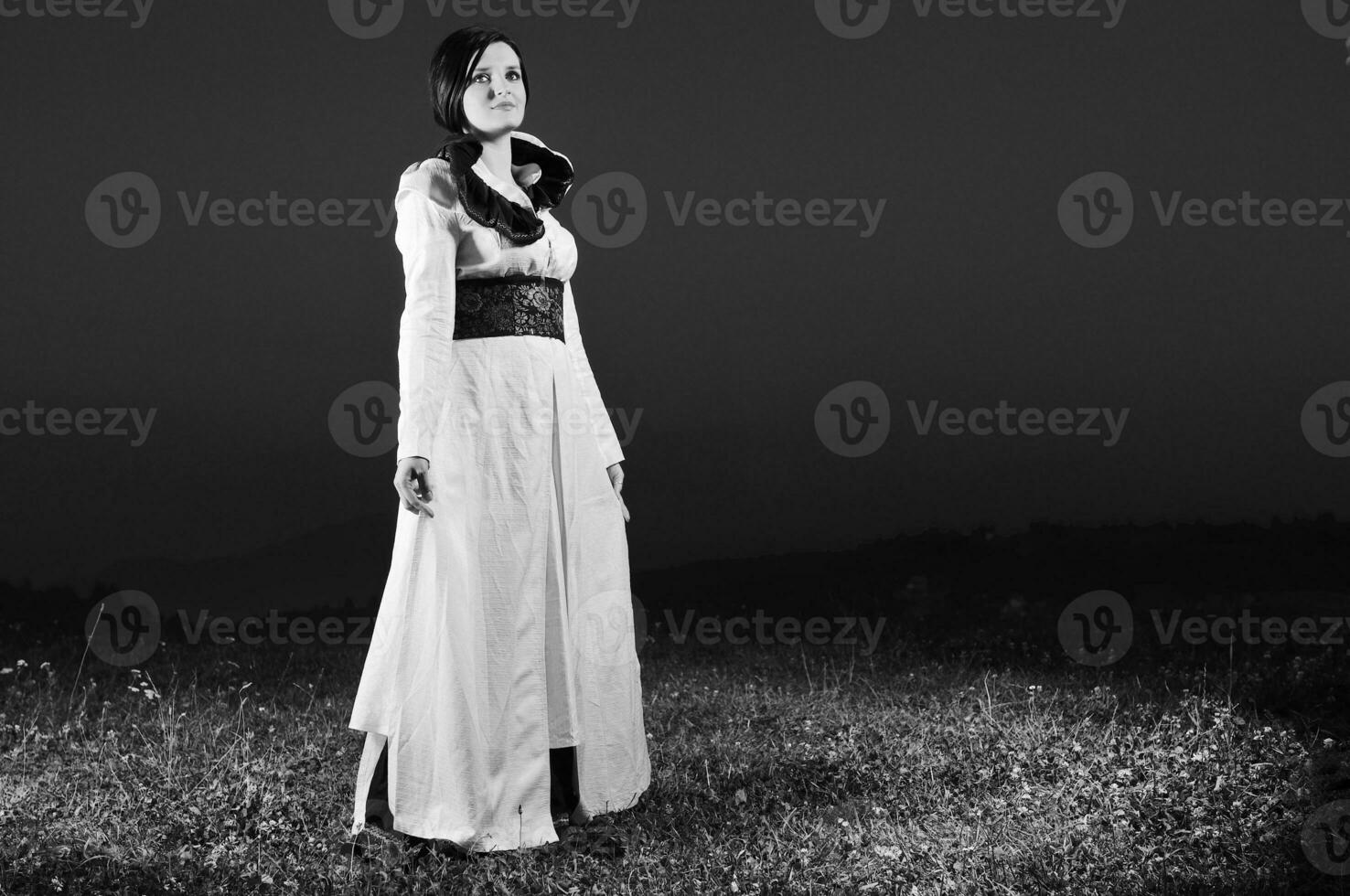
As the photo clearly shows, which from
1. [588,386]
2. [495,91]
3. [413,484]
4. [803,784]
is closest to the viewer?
[413,484]

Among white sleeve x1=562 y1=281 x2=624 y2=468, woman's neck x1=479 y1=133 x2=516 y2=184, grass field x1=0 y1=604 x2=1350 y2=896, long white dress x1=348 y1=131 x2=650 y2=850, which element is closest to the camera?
grass field x1=0 y1=604 x2=1350 y2=896

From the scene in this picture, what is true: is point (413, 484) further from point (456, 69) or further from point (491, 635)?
point (456, 69)

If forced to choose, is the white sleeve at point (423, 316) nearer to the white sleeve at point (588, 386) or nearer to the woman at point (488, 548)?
the woman at point (488, 548)

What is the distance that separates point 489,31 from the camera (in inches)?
186

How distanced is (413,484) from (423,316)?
0.64 meters

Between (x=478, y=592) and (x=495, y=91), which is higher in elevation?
(x=495, y=91)

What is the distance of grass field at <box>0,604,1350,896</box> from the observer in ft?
14.3

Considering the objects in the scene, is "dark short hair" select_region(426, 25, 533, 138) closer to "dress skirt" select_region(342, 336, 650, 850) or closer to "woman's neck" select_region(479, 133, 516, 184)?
"woman's neck" select_region(479, 133, 516, 184)

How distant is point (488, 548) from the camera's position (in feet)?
15.1

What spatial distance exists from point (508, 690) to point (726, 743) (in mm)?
2176

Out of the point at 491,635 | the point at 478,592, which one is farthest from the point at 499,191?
the point at 491,635

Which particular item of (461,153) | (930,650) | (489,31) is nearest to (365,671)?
(461,153)

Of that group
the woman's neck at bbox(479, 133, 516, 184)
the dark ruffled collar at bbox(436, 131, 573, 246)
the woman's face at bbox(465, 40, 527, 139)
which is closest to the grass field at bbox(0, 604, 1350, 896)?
the dark ruffled collar at bbox(436, 131, 573, 246)

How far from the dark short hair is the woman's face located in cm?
2
